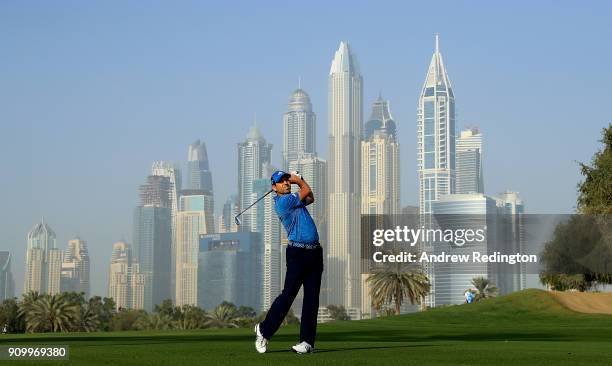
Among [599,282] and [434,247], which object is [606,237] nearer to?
[599,282]

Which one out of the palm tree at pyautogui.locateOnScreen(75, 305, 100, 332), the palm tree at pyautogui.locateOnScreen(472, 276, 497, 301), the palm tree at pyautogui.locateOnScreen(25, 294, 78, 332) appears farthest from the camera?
the palm tree at pyautogui.locateOnScreen(472, 276, 497, 301)

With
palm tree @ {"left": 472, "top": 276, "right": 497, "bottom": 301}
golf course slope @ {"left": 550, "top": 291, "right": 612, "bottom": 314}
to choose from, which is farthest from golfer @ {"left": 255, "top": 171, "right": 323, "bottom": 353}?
palm tree @ {"left": 472, "top": 276, "right": 497, "bottom": 301}

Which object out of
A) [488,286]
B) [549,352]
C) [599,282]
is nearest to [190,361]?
[549,352]

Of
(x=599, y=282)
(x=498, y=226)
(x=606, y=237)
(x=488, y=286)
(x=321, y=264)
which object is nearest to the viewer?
(x=321, y=264)

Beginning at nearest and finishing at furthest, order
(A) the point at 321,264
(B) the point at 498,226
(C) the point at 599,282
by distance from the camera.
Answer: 1. (A) the point at 321,264
2. (C) the point at 599,282
3. (B) the point at 498,226

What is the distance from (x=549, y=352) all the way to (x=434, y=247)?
52555mm

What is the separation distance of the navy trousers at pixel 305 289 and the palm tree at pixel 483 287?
11085cm

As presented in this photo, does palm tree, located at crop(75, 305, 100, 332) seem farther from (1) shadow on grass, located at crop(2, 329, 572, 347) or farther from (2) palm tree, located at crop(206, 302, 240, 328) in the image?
(1) shadow on grass, located at crop(2, 329, 572, 347)

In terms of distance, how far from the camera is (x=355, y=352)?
15.9 m

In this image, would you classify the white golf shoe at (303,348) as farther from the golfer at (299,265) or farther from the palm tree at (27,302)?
the palm tree at (27,302)

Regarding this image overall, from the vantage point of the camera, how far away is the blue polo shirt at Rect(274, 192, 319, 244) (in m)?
15.8

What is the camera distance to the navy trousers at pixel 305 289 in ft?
51.6

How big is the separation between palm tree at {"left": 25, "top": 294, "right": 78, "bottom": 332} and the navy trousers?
330ft

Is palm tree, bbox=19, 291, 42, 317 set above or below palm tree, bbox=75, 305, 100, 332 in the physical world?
above
